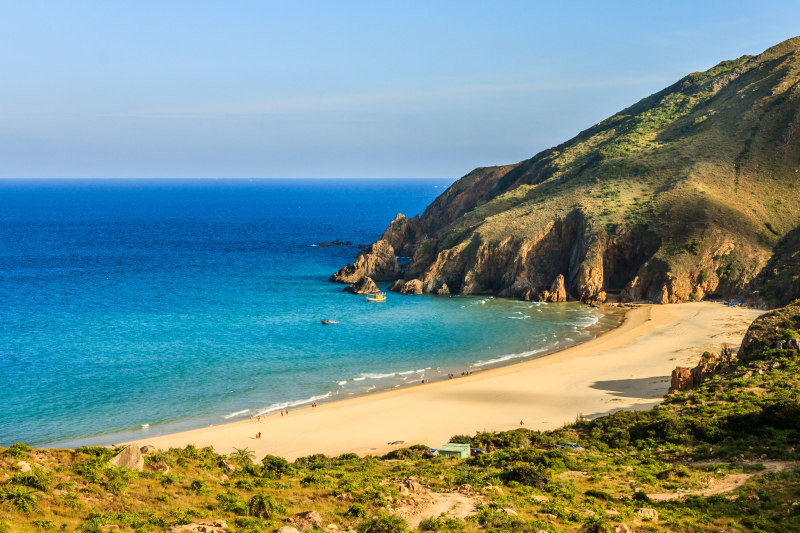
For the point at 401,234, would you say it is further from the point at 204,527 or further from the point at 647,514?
the point at 204,527

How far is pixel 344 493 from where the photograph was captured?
886 inches

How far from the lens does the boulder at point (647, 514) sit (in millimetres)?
20625

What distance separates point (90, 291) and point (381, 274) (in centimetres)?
4454

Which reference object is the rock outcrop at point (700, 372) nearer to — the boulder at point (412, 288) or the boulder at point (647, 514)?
the boulder at point (647, 514)

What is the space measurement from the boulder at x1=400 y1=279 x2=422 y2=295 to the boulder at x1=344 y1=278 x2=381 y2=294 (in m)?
4.33

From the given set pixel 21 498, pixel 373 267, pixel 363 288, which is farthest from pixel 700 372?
pixel 373 267

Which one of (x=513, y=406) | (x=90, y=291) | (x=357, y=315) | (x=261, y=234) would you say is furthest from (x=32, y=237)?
(x=513, y=406)

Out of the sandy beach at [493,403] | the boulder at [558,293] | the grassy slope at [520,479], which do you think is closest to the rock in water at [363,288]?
the boulder at [558,293]

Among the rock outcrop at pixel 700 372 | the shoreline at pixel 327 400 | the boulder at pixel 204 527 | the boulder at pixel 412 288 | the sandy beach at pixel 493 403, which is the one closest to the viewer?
the boulder at pixel 204 527

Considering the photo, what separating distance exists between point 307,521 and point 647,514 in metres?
11.9

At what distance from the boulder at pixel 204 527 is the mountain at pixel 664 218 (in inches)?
2718

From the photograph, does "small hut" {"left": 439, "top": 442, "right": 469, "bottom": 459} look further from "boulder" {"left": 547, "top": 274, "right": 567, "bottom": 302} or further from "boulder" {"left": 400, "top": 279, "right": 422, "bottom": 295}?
"boulder" {"left": 400, "top": 279, "right": 422, "bottom": 295}

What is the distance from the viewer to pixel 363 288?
8831cm

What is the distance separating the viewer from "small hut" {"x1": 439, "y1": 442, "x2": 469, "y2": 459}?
31359 millimetres
